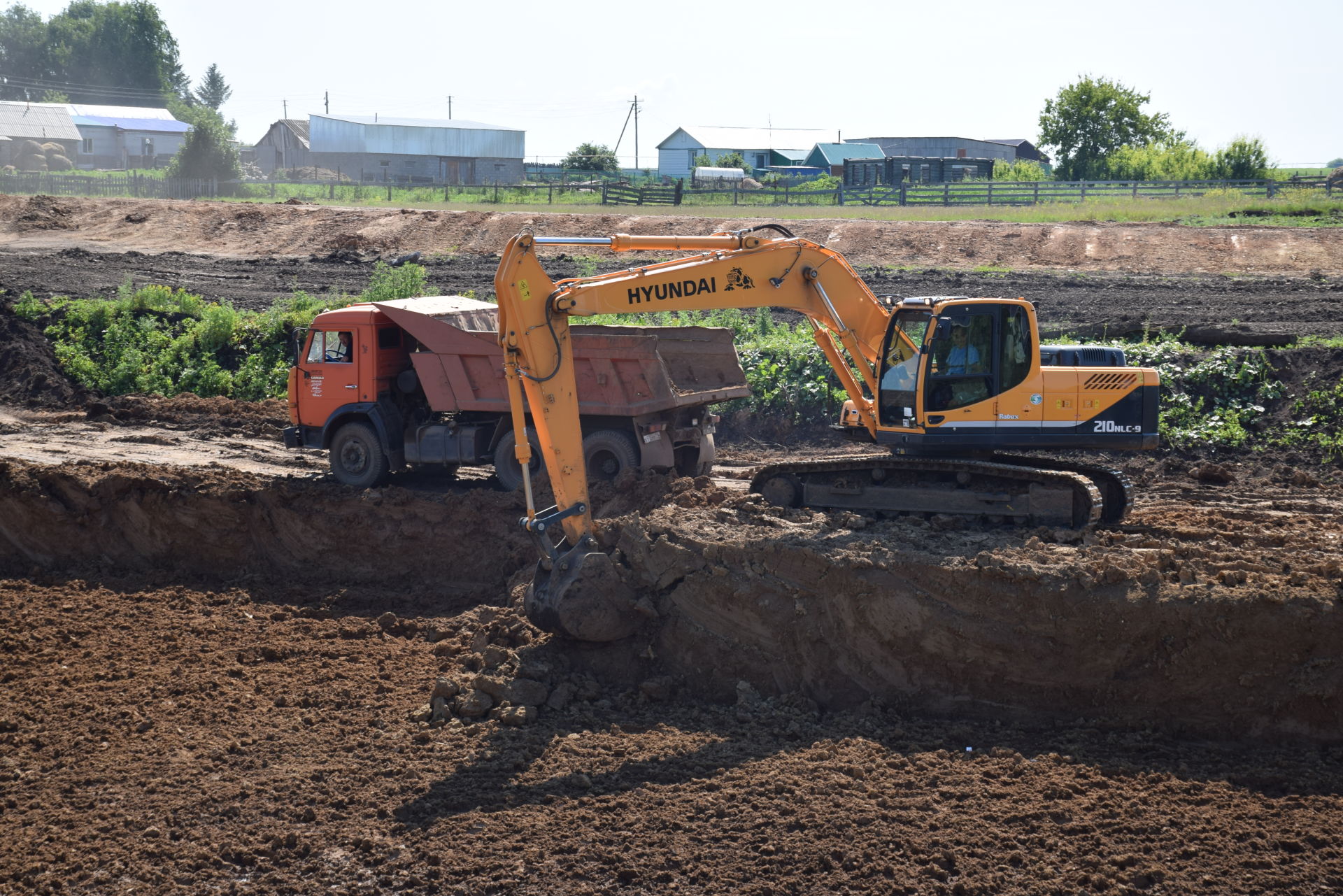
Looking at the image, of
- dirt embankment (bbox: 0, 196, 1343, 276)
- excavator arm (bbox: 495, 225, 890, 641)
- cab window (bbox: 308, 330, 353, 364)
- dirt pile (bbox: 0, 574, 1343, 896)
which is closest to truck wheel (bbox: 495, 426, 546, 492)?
cab window (bbox: 308, 330, 353, 364)

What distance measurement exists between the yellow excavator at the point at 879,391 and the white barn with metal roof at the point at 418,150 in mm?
59135

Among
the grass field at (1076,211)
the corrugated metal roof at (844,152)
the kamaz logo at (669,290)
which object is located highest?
the corrugated metal roof at (844,152)

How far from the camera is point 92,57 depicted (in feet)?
354

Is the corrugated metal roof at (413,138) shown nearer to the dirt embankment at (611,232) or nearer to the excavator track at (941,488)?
the dirt embankment at (611,232)

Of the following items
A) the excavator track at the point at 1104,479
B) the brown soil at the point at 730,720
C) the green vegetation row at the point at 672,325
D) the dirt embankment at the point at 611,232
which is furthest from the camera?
the dirt embankment at the point at 611,232

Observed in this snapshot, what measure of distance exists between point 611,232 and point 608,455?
867 inches

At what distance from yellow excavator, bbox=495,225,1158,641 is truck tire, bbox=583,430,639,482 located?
279 centimetres

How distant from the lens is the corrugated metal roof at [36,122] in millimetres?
74750

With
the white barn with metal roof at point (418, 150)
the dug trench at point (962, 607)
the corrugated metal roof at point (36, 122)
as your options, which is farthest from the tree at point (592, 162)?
the dug trench at point (962, 607)

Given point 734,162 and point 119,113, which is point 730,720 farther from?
point 119,113

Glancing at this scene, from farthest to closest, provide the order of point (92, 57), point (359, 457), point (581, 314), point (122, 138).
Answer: point (92, 57), point (122, 138), point (359, 457), point (581, 314)

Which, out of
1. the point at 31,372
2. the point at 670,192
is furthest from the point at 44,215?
the point at 670,192

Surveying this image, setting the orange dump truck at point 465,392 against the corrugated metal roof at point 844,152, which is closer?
the orange dump truck at point 465,392

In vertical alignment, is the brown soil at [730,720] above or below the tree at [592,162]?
below
